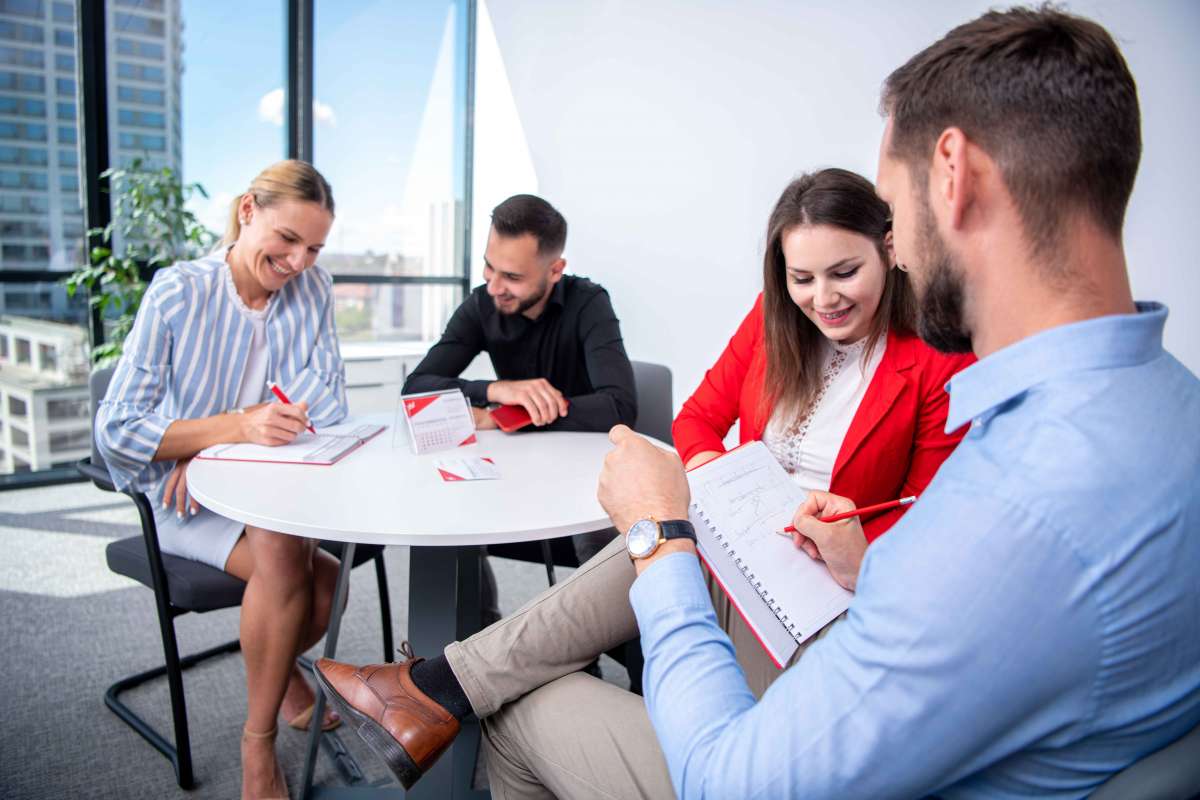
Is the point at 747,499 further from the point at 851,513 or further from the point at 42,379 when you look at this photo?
the point at 42,379

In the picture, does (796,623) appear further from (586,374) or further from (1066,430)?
(586,374)

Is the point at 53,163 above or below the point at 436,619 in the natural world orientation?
above

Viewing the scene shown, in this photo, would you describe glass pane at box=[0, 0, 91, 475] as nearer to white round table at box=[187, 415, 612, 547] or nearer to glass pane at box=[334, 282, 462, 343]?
glass pane at box=[334, 282, 462, 343]

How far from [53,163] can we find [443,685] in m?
4.24

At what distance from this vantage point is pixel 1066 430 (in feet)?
2.12

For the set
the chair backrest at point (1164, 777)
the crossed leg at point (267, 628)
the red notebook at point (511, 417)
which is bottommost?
the crossed leg at point (267, 628)

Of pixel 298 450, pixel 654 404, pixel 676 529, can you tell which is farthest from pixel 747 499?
pixel 654 404

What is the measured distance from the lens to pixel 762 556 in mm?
1221

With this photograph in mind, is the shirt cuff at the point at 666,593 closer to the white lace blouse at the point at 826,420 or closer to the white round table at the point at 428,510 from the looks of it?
the white round table at the point at 428,510

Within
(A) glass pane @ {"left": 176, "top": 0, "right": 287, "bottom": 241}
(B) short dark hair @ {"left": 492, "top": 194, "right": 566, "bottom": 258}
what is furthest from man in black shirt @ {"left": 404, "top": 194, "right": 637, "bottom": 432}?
(A) glass pane @ {"left": 176, "top": 0, "right": 287, "bottom": 241}

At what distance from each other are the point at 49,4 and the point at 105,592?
3097 millimetres

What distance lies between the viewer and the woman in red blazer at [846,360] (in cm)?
157


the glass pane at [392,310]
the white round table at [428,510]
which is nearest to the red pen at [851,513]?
the white round table at [428,510]

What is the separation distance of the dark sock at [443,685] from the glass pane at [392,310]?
4.42 metres
